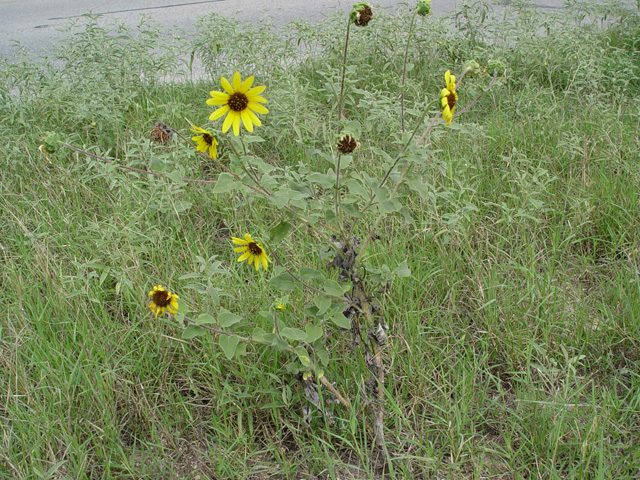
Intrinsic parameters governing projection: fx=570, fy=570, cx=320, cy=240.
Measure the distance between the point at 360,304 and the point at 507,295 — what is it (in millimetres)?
690

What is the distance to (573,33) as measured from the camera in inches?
153

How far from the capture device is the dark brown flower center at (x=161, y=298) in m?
1.56

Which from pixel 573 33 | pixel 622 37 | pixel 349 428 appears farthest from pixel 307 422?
pixel 622 37

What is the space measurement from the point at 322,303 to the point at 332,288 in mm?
50

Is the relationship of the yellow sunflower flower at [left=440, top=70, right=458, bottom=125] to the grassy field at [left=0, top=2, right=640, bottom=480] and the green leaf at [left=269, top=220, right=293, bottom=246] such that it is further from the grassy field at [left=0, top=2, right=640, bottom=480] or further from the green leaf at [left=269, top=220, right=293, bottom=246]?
the green leaf at [left=269, top=220, right=293, bottom=246]

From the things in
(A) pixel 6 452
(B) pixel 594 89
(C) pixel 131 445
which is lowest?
(C) pixel 131 445

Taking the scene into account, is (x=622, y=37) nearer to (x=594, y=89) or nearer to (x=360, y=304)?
(x=594, y=89)

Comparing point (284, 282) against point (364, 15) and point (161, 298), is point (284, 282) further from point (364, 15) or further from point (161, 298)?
point (364, 15)

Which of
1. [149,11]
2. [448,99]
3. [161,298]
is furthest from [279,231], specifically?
[149,11]

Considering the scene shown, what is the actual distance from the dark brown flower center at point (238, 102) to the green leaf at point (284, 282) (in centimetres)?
47

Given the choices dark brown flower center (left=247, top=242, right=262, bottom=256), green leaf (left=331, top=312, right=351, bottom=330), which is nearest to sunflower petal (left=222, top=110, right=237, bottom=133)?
dark brown flower center (left=247, top=242, right=262, bottom=256)

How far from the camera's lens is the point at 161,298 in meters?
1.56

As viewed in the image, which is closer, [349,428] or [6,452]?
[6,452]

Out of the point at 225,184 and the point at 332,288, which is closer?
the point at 225,184
